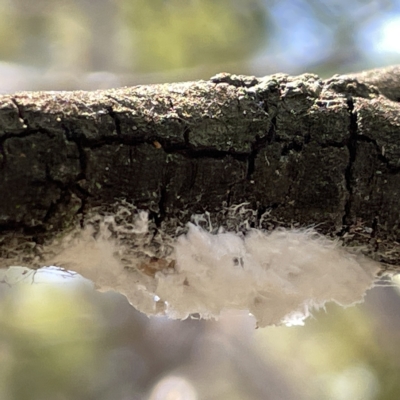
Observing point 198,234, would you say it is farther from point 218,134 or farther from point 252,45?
point 252,45

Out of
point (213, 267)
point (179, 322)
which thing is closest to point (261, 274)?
point (213, 267)

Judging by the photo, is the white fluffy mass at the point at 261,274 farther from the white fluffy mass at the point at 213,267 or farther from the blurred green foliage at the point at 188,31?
the blurred green foliage at the point at 188,31

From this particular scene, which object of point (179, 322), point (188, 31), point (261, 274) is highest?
point (188, 31)

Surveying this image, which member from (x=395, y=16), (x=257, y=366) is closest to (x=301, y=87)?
(x=257, y=366)

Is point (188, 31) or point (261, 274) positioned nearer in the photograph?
point (261, 274)

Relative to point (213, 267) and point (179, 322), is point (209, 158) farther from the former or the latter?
point (179, 322)

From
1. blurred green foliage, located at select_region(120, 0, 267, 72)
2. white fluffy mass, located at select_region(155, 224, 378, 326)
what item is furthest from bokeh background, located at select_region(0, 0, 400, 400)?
white fluffy mass, located at select_region(155, 224, 378, 326)
